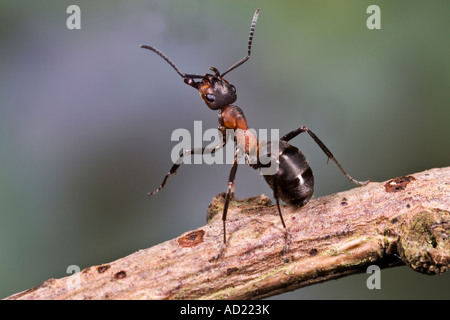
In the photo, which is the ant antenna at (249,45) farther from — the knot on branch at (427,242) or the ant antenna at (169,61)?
the knot on branch at (427,242)

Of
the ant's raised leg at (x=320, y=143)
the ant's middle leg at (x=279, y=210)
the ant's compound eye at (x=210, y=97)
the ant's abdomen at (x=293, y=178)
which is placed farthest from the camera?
the ant's compound eye at (x=210, y=97)

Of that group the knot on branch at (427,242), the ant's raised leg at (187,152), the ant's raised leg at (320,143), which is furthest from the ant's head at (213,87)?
the knot on branch at (427,242)

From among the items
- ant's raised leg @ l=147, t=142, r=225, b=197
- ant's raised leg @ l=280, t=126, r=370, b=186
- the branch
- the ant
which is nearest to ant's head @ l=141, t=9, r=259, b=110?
the ant

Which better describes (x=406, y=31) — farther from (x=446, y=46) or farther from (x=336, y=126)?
(x=336, y=126)

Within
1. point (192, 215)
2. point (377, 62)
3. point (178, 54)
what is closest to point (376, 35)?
point (377, 62)

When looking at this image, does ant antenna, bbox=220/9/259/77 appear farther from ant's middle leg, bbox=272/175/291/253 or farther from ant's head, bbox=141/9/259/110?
ant's middle leg, bbox=272/175/291/253

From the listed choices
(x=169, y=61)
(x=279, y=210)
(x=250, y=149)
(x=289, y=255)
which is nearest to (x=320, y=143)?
(x=250, y=149)
